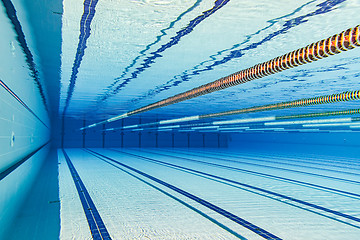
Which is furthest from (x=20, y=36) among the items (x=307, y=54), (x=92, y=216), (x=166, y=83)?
(x=307, y=54)

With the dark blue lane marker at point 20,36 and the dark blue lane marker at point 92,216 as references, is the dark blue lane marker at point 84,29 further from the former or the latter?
the dark blue lane marker at point 92,216

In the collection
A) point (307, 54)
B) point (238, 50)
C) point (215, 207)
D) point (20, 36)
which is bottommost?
point (215, 207)

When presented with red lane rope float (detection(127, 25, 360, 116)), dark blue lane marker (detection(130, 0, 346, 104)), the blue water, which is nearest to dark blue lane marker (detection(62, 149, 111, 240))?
the blue water

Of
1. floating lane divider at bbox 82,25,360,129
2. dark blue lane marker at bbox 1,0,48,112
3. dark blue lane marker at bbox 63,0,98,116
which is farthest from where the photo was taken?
dark blue lane marker at bbox 1,0,48,112

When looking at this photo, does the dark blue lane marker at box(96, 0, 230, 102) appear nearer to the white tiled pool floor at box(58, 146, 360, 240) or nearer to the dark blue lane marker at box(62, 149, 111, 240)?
the white tiled pool floor at box(58, 146, 360, 240)

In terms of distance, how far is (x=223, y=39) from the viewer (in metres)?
4.30

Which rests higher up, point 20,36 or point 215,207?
point 20,36

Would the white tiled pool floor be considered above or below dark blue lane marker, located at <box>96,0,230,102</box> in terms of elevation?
below

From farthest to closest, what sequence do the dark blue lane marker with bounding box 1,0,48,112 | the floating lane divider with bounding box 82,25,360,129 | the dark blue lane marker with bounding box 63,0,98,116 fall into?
the dark blue lane marker with bounding box 1,0,48,112, the dark blue lane marker with bounding box 63,0,98,116, the floating lane divider with bounding box 82,25,360,129

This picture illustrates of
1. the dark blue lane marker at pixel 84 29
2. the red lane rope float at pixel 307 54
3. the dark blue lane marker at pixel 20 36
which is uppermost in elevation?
the dark blue lane marker at pixel 20 36

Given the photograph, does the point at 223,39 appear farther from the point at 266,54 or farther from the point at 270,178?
the point at 270,178

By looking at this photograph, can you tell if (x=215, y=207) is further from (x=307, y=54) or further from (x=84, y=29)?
(x=84, y=29)

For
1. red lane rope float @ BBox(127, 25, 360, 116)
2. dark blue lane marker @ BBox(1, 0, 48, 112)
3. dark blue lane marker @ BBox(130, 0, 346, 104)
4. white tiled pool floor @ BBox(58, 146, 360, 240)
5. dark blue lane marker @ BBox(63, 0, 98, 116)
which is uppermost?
dark blue lane marker @ BBox(1, 0, 48, 112)

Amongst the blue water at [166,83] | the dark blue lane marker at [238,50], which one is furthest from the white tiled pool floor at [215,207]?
the dark blue lane marker at [238,50]
